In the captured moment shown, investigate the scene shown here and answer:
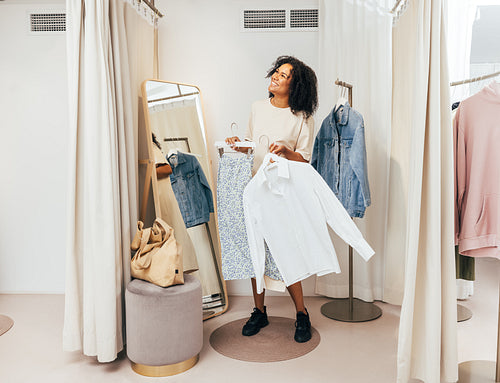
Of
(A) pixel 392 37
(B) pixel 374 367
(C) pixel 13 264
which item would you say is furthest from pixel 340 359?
(C) pixel 13 264

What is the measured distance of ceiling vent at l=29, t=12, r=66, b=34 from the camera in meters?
3.82

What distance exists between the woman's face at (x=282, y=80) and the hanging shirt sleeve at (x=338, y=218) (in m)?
0.76

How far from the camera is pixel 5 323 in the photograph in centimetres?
322

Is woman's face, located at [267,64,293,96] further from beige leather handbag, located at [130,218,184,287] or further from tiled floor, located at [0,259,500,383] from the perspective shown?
tiled floor, located at [0,259,500,383]

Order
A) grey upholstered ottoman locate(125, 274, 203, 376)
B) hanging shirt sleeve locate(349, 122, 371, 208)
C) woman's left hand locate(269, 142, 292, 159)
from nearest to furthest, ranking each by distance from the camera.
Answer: grey upholstered ottoman locate(125, 274, 203, 376) → woman's left hand locate(269, 142, 292, 159) → hanging shirt sleeve locate(349, 122, 371, 208)

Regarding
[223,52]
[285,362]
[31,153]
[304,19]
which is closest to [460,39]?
[304,19]

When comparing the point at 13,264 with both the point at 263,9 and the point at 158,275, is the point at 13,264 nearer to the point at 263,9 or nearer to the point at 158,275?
the point at 158,275

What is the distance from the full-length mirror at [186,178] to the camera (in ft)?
10.5

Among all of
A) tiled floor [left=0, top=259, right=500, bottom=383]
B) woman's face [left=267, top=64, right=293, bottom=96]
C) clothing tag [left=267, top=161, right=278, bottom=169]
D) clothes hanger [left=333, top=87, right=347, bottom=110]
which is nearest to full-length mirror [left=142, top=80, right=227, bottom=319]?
tiled floor [left=0, top=259, right=500, bottom=383]

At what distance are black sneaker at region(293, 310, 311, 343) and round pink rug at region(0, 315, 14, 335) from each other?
2096 mm

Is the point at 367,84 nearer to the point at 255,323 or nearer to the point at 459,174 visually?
the point at 459,174

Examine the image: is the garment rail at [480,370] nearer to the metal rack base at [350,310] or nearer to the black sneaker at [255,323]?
the metal rack base at [350,310]

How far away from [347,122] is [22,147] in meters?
2.92

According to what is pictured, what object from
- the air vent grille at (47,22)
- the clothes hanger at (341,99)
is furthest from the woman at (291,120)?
the air vent grille at (47,22)
